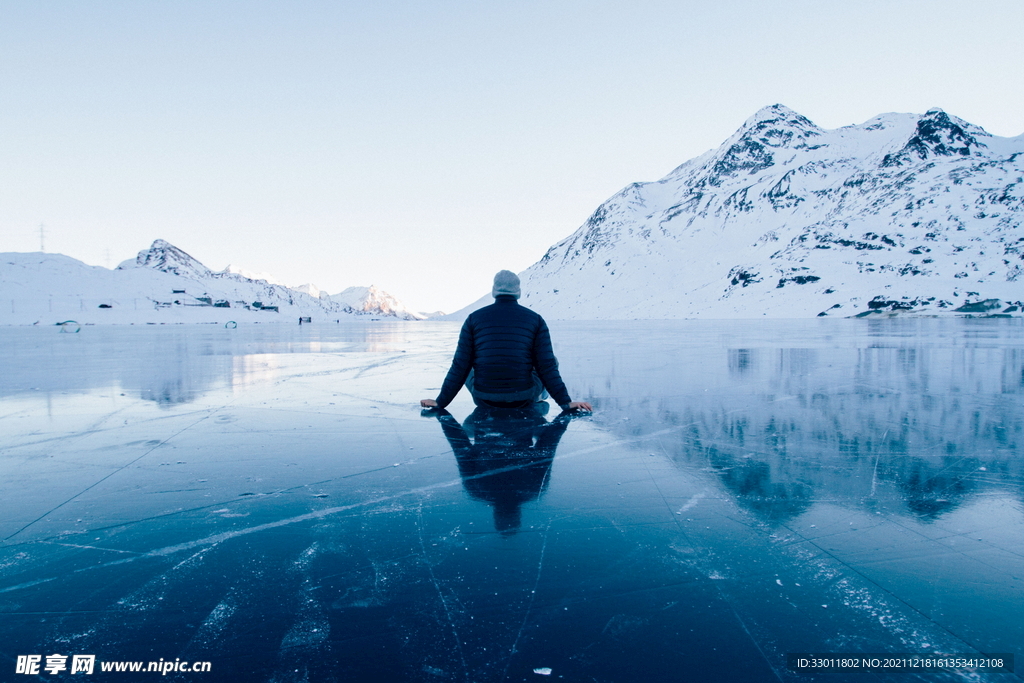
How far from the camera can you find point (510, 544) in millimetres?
2912

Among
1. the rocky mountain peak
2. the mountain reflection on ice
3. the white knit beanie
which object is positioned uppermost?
the rocky mountain peak

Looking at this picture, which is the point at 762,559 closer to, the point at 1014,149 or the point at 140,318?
the point at 140,318

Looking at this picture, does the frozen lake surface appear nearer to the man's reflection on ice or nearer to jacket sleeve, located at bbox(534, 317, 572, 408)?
the man's reflection on ice

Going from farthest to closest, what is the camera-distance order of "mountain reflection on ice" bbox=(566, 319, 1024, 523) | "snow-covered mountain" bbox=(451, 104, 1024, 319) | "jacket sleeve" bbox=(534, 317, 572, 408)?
1. "snow-covered mountain" bbox=(451, 104, 1024, 319)
2. "jacket sleeve" bbox=(534, 317, 572, 408)
3. "mountain reflection on ice" bbox=(566, 319, 1024, 523)

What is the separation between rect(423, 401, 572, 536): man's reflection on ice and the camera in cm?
363

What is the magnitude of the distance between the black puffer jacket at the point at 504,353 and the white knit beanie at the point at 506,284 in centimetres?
8

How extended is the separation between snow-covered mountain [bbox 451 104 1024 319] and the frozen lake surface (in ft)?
364

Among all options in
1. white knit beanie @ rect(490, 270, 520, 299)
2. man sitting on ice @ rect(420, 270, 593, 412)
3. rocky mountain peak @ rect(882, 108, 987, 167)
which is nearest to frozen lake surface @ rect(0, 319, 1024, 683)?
man sitting on ice @ rect(420, 270, 593, 412)

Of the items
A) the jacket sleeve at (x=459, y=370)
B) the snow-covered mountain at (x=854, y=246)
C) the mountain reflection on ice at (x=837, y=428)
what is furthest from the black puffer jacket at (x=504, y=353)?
the snow-covered mountain at (x=854, y=246)

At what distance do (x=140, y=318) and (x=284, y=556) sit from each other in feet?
430

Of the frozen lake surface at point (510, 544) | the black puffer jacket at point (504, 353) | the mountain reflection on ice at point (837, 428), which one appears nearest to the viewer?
the frozen lake surface at point (510, 544)

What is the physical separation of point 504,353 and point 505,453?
164 centimetres

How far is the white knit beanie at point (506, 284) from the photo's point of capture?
609 cm

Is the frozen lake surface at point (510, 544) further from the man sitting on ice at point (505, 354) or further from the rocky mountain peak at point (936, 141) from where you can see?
the rocky mountain peak at point (936, 141)
